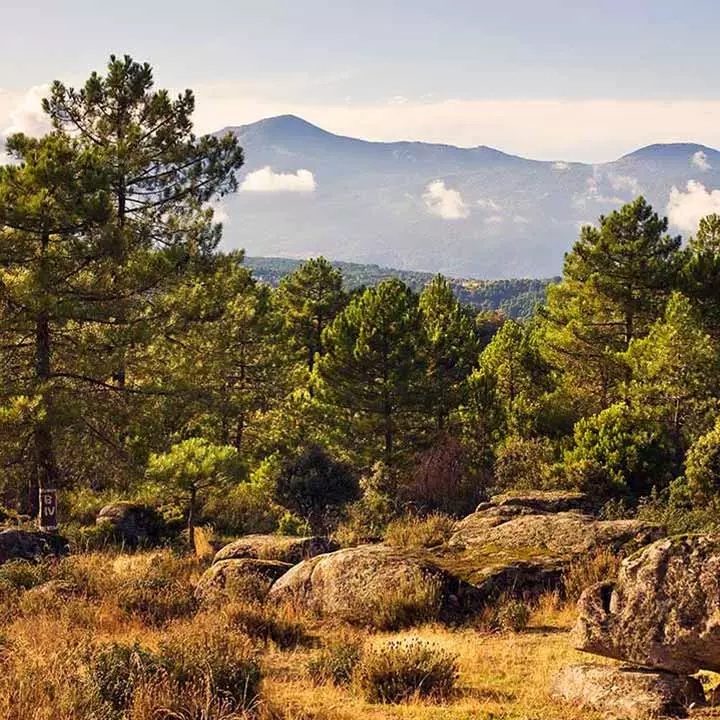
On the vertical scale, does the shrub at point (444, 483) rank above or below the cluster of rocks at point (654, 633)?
below

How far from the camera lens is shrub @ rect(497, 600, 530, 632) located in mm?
9750

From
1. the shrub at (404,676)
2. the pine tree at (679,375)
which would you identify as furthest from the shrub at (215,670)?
the pine tree at (679,375)

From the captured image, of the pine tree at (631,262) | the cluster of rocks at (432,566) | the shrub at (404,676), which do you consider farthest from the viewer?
the pine tree at (631,262)

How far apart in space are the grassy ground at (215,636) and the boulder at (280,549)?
2.18 meters

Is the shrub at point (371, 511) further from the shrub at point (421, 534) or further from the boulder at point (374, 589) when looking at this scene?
the boulder at point (374, 589)

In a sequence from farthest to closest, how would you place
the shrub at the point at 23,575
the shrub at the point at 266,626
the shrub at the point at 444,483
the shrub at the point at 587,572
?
1. the shrub at the point at 444,483
2. the shrub at the point at 23,575
3. the shrub at the point at 587,572
4. the shrub at the point at 266,626

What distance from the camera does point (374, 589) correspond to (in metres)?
10.2

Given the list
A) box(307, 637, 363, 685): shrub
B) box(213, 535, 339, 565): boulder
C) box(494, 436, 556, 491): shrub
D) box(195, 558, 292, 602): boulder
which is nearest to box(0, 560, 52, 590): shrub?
box(195, 558, 292, 602): boulder

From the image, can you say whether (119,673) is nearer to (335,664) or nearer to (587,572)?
(335,664)

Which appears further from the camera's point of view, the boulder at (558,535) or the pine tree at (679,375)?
the pine tree at (679,375)

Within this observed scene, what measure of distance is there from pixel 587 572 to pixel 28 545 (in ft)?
37.3

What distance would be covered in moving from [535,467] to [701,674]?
63.9 feet

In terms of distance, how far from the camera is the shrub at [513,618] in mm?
9750

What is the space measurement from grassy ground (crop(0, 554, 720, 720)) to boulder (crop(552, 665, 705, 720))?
0.66ft
